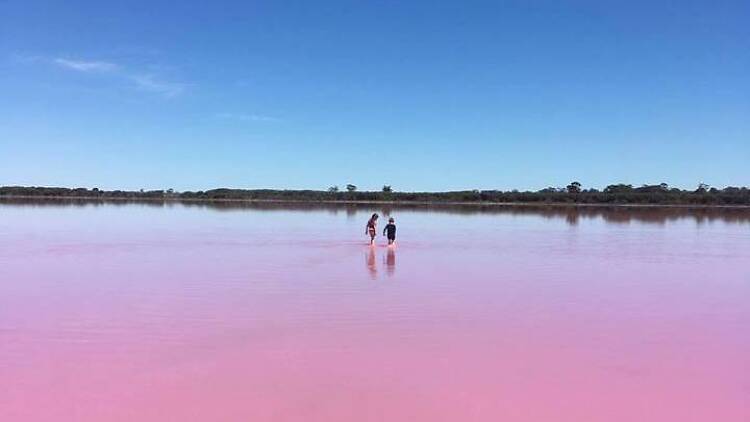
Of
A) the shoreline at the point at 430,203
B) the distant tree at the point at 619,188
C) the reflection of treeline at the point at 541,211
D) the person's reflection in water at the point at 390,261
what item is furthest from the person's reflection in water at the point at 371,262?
the distant tree at the point at 619,188

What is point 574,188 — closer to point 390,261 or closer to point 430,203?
point 430,203

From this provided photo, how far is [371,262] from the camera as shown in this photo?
594 inches

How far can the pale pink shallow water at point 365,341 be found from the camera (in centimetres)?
512

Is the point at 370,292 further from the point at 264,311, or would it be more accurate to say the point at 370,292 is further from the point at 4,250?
the point at 4,250

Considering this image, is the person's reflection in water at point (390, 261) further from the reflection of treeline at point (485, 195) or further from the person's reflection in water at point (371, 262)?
the reflection of treeline at point (485, 195)

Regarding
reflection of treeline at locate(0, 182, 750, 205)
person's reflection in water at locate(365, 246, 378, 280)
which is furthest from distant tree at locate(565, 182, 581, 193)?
person's reflection in water at locate(365, 246, 378, 280)

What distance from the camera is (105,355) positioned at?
630 cm

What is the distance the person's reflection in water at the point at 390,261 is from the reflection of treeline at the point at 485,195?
85493 millimetres

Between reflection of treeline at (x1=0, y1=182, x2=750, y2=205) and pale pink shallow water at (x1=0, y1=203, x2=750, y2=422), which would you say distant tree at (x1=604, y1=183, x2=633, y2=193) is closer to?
reflection of treeline at (x1=0, y1=182, x2=750, y2=205)

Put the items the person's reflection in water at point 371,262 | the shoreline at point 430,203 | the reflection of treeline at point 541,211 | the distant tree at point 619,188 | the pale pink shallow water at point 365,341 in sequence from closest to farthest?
the pale pink shallow water at point 365,341, the person's reflection in water at point 371,262, the reflection of treeline at point 541,211, the shoreline at point 430,203, the distant tree at point 619,188

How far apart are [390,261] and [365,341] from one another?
8.33 m

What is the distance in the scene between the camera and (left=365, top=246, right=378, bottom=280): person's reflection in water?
42.3 feet

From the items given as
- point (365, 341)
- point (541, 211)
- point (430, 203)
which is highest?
point (430, 203)

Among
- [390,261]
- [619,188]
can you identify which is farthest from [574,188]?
[390,261]
